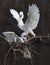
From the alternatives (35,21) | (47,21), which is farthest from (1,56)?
(35,21)

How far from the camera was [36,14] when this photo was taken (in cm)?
59

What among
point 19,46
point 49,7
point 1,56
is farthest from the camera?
point 49,7

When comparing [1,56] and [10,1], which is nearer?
[1,56]

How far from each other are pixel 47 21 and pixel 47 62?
0.28 m

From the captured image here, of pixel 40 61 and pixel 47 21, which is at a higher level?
pixel 47 21

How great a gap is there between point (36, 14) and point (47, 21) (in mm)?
1259

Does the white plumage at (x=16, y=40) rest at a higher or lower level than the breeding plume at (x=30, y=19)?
lower

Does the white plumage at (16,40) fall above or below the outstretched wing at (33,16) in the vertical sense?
below

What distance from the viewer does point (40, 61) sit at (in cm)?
177

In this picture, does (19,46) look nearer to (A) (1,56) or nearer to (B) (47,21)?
(A) (1,56)

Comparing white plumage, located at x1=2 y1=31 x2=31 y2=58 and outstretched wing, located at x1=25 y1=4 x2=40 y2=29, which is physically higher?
outstretched wing, located at x1=25 y1=4 x2=40 y2=29

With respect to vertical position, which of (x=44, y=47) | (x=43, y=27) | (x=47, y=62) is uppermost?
(x=43, y=27)

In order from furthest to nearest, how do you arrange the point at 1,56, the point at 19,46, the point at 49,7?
the point at 49,7 < the point at 1,56 < the point at 19,46

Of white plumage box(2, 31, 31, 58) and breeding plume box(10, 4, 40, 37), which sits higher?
breeding plume box(10, 4, 40, 37)
